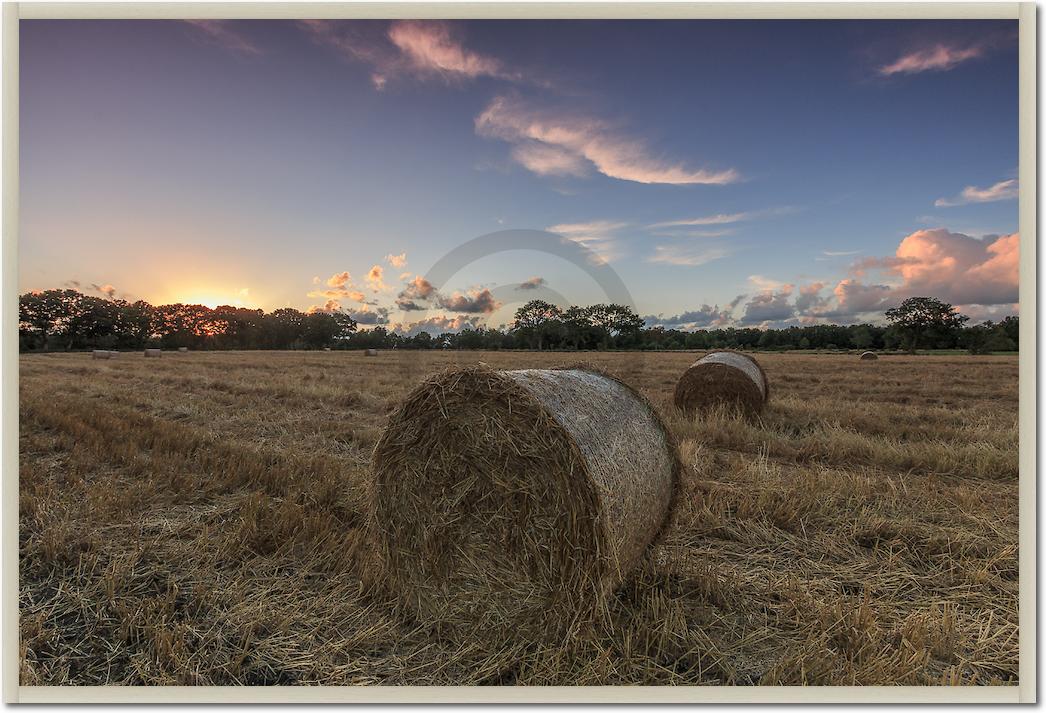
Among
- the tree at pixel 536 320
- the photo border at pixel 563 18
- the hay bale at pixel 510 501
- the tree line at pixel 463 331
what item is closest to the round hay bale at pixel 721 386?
the tree line at pixel 463 331

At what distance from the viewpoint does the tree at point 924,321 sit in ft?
28.1

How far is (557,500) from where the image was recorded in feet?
9.59

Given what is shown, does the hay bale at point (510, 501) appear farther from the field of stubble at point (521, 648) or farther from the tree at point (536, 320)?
the tree at point (536, 320)

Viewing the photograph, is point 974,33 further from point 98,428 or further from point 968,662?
point 98,428

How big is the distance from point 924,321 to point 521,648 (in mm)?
14497

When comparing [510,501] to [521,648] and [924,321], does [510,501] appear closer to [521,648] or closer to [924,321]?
[521,648]

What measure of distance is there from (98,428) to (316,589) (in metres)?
5.93

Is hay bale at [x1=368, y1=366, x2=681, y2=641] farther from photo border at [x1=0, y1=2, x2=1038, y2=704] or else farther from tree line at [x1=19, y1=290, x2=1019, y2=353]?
tree line at [x1=19, y1=290, x2=1019, y2=353]

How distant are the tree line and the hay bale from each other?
258cm

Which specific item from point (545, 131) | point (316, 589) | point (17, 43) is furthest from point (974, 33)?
point (17, 43)

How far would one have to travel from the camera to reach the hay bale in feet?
9.45

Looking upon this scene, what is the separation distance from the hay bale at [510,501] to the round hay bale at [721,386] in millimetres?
6062

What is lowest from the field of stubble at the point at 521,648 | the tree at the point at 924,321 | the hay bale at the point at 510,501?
the field of stubble at the point at 521,648

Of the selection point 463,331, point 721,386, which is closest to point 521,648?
point 463,331
